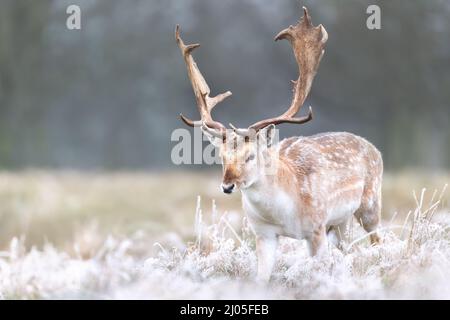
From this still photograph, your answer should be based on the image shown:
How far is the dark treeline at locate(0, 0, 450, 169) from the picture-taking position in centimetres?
2803

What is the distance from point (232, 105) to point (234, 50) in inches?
73.9

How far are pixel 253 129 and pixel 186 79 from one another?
25.7 m

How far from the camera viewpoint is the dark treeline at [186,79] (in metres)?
28.0

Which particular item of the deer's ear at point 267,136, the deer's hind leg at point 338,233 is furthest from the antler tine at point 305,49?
the deer's hind leg at point 338,233

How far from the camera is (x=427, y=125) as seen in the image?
29.4 m

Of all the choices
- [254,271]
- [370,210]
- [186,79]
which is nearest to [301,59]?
[370,210]

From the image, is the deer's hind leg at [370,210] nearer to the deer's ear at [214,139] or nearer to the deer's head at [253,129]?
the deer's head at [253,129]

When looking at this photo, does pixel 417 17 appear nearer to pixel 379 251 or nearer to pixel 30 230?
pixel 30 230

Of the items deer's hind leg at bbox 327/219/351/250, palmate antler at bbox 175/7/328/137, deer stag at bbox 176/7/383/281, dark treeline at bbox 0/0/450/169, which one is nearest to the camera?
deer stag at bbox 176/7/383/281

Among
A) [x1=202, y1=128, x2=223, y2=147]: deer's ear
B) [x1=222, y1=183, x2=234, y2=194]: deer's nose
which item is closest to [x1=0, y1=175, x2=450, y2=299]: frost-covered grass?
[x1=222, y1=183, x2=234, y2=194]: deer's nose

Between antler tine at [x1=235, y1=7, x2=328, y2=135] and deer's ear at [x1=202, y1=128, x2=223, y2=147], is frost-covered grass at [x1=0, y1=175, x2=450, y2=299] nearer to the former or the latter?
deer's ear at [x1=202, y1=128, x2=223, y2=147]

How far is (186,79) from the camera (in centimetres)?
3347

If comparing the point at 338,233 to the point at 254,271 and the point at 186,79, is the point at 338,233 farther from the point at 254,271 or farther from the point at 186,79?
the point at 186,79

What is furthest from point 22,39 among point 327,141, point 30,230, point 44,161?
point 327,141
